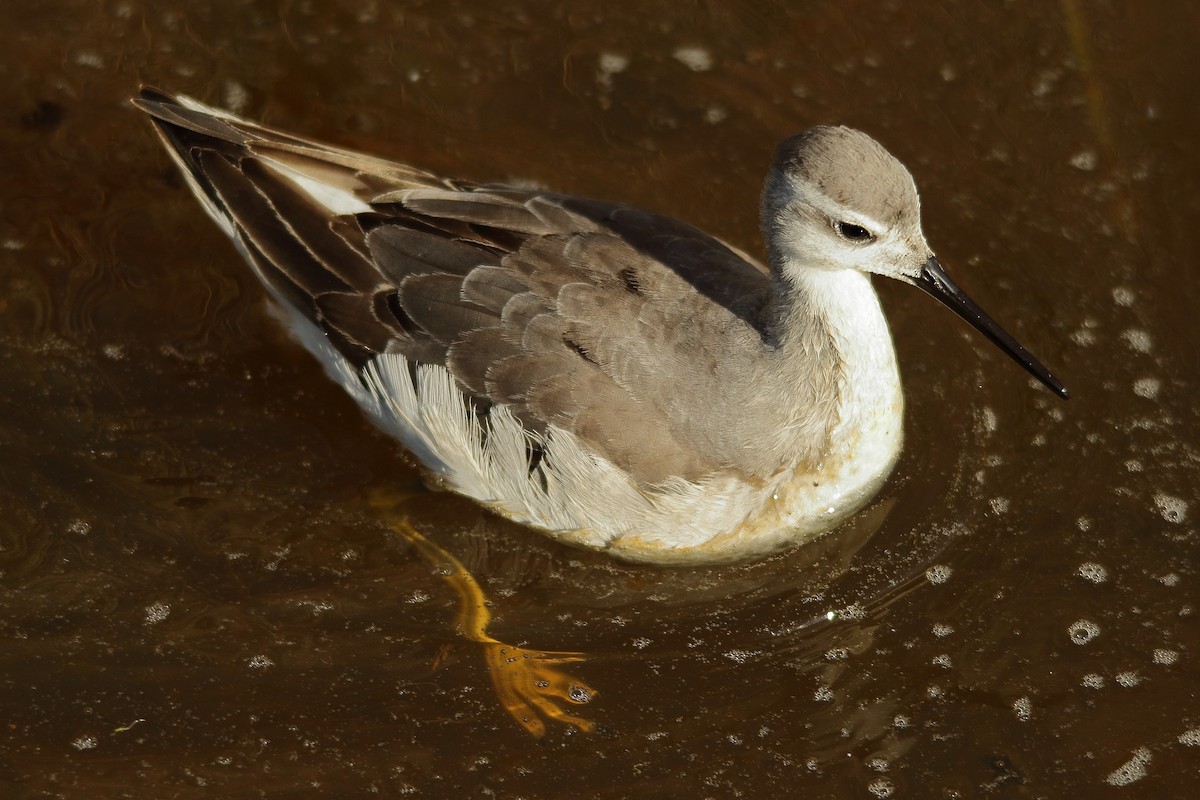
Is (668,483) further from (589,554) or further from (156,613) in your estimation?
(156,613)

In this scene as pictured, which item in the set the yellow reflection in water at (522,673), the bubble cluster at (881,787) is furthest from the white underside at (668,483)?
the bubble cluster at (881,787)

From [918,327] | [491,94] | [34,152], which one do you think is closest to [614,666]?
[918,327]

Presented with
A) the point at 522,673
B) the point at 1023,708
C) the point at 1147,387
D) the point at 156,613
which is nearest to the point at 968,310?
the point at 1147,387

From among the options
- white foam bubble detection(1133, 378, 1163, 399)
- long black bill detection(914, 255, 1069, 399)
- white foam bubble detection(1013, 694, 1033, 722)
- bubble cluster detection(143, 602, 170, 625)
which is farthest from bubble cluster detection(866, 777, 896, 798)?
bubble cluster detection(143, 602, 170, 625)

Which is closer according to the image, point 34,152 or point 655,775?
point 655,775

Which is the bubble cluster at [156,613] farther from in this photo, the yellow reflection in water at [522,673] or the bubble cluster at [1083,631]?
the bubble cluster at [1083,631]

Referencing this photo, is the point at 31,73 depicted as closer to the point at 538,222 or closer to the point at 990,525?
the point at 538,222

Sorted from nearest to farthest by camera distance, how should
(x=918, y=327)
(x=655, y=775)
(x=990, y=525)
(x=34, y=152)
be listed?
1. (x=655, y=775)
2. (x=990, y=525)
3. (x=918, y=327)
4. (x=34, y=152)
